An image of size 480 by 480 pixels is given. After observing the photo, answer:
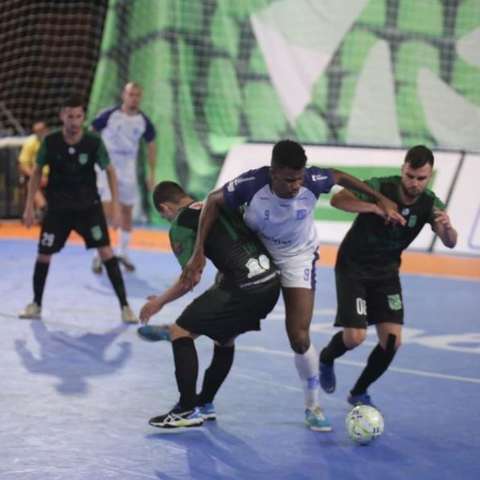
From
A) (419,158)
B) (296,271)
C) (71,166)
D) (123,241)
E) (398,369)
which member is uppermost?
(419,158)

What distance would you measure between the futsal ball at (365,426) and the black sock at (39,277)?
437cm

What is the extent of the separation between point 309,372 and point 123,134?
23.3ft

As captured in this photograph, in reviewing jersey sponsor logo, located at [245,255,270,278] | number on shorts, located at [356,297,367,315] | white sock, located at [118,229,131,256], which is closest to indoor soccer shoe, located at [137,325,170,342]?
jersey sponsor logo, located at [245,255,270,278]

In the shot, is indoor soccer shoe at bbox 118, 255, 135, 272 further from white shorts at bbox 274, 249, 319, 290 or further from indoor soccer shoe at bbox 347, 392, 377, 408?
white shorts at bbox 274, 249, 319, 290

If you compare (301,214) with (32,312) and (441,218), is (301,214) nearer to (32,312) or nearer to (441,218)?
(441,218)

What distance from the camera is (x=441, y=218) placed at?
21.7ft

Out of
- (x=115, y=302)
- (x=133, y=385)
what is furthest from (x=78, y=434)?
(x=115, y=302)

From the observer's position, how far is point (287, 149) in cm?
595

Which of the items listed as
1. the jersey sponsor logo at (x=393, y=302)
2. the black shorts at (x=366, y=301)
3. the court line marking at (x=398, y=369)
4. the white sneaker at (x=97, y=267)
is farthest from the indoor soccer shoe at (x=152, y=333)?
the white sneaker at (x=97, y=267)

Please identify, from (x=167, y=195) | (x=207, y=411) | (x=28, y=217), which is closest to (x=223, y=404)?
(x=207, y=411)

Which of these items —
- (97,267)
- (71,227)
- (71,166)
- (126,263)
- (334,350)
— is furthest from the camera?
(126,263)

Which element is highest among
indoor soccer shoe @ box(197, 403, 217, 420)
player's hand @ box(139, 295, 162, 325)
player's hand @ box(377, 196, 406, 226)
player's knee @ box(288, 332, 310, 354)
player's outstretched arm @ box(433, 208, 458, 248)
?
player's hand @ box(377, 196, 406, 226)

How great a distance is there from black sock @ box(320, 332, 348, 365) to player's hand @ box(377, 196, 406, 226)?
39.2 inches

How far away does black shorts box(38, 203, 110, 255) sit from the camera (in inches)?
382
